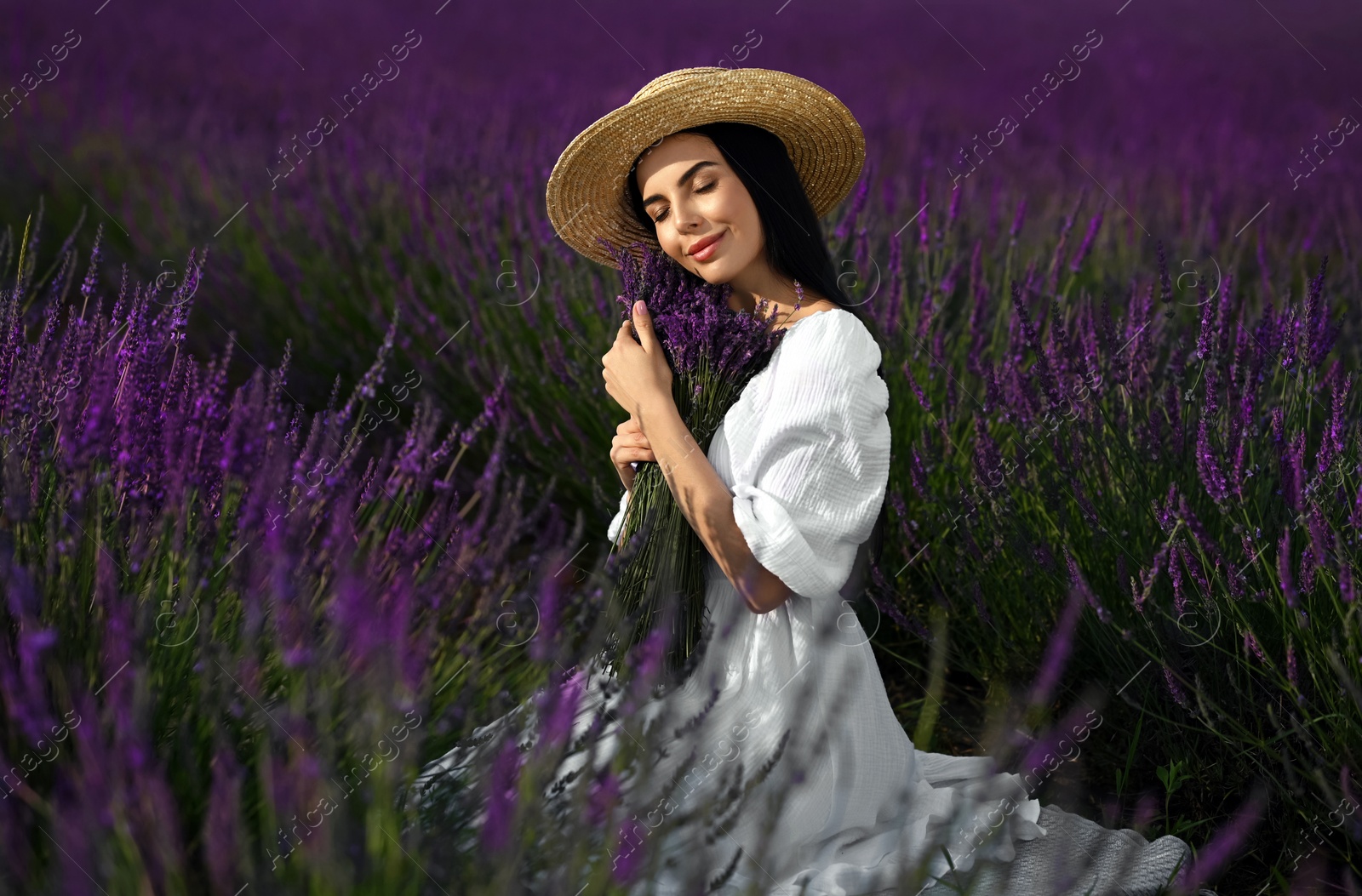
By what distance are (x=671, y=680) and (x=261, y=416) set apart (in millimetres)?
661

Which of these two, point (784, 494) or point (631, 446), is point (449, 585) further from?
point (784, 494)

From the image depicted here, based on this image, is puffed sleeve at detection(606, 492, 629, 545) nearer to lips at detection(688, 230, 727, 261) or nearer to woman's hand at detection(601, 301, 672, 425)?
woman's hand at detection(601, 301, 672, 425)

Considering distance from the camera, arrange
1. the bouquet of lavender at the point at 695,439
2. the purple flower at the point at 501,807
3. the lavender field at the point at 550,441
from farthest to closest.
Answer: the bouquet of lavender at the point at 695,439 → the lavender field at the point at 550,441 → the purple flower at the point at 501,807

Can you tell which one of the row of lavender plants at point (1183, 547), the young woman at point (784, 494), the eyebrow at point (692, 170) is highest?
the eyebrow at point (692, 170)

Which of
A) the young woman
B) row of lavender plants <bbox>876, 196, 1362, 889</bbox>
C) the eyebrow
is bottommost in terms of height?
row of lavender plants <bbox>876, 196, 1362, 889</bbox>

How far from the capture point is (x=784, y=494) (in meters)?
1.46

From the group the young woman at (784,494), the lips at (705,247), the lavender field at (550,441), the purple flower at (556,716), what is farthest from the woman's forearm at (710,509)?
Result: the purple flower at (556,716)

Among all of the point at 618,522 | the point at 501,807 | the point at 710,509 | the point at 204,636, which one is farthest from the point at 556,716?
the point at 618,522

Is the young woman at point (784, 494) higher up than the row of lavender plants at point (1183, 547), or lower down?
higher up

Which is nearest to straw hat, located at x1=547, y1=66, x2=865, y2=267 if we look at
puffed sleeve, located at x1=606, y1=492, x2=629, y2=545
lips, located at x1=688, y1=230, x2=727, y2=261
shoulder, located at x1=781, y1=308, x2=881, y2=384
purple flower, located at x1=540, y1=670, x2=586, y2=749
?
lips, located at x1=688, y1=230, x2=727, y2=261

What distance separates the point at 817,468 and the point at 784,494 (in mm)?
58

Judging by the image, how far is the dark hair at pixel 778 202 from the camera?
1667 millimetres

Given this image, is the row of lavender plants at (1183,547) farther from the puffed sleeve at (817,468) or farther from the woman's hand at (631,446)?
the woman's hand at (631,446)

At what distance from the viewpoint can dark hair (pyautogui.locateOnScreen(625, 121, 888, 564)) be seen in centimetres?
167
